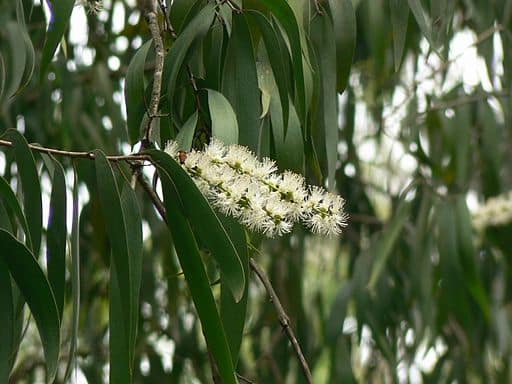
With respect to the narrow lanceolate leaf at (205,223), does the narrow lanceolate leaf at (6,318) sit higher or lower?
lower

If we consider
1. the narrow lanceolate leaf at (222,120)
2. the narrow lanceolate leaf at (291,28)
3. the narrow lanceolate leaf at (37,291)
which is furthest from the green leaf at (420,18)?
→ the narrow lanceolate leaf at (37,291)

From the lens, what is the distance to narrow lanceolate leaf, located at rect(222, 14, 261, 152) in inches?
43.4

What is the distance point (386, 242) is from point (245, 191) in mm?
1289

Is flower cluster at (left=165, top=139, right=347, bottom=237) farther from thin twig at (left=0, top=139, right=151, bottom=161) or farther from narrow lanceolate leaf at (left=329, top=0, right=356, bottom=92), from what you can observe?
narrow lanceolate leaf at (left=329, top=0, right=356, bottom=92)

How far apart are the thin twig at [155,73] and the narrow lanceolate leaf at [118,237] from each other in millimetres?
44

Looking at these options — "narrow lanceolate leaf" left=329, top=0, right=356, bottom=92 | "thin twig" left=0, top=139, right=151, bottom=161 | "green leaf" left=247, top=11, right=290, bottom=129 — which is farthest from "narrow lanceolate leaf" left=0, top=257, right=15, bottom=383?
"narrow lanceolate leaf" left=329, top=0, right=356, bottom=92

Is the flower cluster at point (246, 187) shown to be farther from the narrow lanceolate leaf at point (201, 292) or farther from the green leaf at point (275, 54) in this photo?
the green leaf at point (275, 54)

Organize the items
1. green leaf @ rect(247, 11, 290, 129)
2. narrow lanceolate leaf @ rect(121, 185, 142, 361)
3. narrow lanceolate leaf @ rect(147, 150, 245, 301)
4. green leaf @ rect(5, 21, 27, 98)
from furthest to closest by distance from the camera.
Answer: green leaf @ rect(5, 21, 27, 98)
green leaf @ rect(247, 11, 290, 129)
narrow lanceolate leaf @ rect(121, 185, 142, 361)
narrow lanceolate leaf @ rect(147, 150, 245, 301)

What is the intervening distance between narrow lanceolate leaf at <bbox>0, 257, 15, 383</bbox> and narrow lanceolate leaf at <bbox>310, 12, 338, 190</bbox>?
43 cm

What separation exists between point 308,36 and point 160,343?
5.43 ft

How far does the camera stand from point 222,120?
3.28 feet

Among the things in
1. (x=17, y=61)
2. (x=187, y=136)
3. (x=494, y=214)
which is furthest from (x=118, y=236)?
(x=494, y=214)

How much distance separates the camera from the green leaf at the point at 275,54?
1093mm

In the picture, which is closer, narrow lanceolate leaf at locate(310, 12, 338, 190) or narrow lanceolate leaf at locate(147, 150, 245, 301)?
narrow lanceolate leaf at locate(147, 150, 245, 301)
